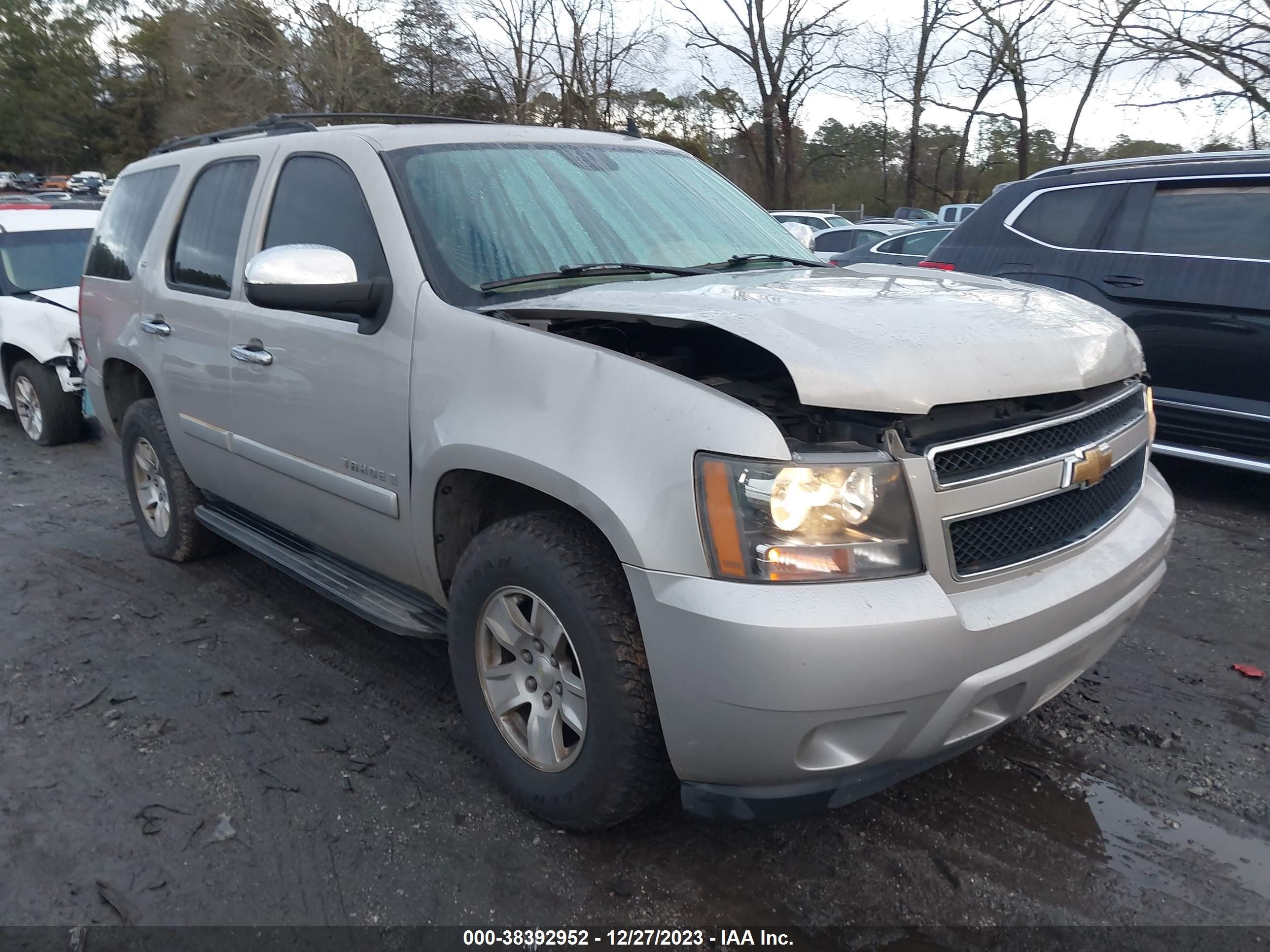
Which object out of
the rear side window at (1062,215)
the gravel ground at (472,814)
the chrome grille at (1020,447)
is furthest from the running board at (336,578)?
the rear side window at (1062,215)

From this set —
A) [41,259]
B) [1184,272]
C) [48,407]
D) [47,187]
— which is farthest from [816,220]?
[48,407]

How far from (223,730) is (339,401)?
1185mm

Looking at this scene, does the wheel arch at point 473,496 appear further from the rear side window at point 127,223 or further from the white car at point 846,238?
the white car at point 846,238

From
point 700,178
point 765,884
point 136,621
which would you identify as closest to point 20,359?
point 136,621

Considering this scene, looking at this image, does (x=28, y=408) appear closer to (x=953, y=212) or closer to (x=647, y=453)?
(x=647, y=453)

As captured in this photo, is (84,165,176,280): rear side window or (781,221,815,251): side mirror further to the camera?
(84,165,176,280): rear side window

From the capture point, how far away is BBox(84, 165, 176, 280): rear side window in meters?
4.77

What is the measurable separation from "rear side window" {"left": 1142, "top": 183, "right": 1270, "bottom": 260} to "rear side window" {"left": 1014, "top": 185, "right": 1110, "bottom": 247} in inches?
13.6

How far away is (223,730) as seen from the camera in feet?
11.3

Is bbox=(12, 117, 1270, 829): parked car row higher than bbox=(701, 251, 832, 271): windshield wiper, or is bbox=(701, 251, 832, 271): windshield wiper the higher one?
bbox=(701, 251, 832, 271): windshield wiper

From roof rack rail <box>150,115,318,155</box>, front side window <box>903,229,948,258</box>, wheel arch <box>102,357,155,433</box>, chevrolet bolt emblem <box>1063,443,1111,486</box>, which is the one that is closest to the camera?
chevrolet bolt emblem <box>1063,443,1111,486</box>

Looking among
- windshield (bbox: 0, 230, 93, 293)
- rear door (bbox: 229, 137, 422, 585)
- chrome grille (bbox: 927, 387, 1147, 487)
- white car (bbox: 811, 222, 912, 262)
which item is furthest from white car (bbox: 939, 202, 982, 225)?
chrome grille (bbox: 927, 387, 1147, 487)

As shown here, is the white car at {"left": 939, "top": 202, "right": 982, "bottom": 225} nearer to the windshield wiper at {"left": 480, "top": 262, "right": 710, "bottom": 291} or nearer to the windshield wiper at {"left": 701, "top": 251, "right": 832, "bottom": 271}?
the windshield wiper at {"left": 701, "top": 251, "right": 832, "bottom": 271}

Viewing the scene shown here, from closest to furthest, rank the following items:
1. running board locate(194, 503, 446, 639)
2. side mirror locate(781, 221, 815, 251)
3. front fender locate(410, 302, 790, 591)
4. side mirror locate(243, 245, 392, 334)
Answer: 1. front fender locate(410, 302, 790, 591)
2. side mirror locate(243, 245, 392, 334)
3. running board locate(194, 503, 446, 639)
4. side mirror locate(781, 221, 815, 251)
